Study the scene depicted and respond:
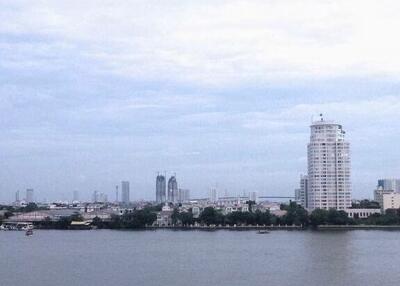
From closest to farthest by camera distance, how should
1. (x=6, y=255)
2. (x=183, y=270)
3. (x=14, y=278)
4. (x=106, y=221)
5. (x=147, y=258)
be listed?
(x=14, y=278)
(x=183, y=270)
(x=147, y=258)
(x=6, y=255)
(x=106, y=221)

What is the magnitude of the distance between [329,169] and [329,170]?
0.29 ft

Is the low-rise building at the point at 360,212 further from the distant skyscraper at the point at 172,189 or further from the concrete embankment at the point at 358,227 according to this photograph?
the distant skyscraper at the point at 172,189

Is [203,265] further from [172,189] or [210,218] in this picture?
[172,189]

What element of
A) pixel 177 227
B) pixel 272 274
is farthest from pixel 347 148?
pixel 272 274

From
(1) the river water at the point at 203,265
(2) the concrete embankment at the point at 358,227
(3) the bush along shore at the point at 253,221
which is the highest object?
(3) the bush along shore at the point at 253,221

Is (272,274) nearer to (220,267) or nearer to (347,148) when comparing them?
(220,267)

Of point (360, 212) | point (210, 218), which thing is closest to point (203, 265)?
point (210, 218)

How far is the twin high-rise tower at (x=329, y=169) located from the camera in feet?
156

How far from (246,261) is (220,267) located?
1.57 meters

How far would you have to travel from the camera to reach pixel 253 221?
41.5 m

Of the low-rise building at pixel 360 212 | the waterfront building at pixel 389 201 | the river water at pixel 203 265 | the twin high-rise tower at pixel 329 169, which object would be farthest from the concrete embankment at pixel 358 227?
the river water at pixel 203 265

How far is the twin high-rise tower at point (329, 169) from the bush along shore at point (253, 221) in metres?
3.65

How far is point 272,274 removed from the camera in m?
14.8

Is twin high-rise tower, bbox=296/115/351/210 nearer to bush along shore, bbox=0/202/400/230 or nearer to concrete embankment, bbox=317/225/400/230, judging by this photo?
bush along shore, bbox=0/202/400/230
